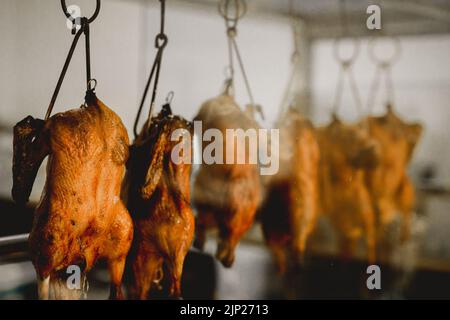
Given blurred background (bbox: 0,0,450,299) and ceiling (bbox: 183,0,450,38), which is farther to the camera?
ceiling (bbox: 183,0,450,38)

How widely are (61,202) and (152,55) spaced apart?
110 centimetres

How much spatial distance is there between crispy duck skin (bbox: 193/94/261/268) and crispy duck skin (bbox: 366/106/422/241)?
60 cm

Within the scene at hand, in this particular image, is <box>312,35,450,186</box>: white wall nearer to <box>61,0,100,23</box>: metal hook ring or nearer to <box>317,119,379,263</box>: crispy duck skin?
<box>317,119,379,263</box>: crispy duck skin

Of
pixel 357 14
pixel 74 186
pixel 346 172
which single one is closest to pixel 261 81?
pixel 346 172

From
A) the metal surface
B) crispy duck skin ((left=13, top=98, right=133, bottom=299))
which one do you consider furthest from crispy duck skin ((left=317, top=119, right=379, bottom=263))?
the metal surface

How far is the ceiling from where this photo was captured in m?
2.59

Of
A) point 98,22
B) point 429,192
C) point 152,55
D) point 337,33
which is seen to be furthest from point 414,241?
point 98,22

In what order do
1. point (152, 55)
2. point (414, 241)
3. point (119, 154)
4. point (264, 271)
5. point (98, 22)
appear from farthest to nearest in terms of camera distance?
point (414, 241)
point (264, 271)
point (152, 55)
point (98, 22)
point (119, 154)

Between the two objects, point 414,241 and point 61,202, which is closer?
point 61,202

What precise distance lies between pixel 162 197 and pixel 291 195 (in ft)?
1.66

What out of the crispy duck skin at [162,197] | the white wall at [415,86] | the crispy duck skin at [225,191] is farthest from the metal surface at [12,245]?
the white wall at [415,86]

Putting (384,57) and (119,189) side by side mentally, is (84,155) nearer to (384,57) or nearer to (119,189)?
(119,189)

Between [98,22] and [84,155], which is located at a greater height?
[98,22]

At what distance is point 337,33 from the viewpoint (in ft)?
8.64
